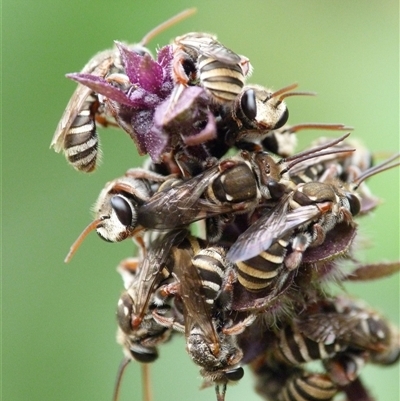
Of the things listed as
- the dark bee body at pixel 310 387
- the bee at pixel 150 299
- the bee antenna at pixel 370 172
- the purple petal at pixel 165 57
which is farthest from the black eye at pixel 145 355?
the purple petal at pixel 165 57

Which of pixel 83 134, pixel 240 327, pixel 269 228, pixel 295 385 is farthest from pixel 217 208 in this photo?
pixel 295 385

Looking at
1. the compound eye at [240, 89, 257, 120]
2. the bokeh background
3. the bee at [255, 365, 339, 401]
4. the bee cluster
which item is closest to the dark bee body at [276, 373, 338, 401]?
the bee at [255, 365, 339, 401]

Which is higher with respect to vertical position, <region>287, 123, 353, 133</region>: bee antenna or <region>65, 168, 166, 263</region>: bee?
<region>287, 123, 353, 133</region>: bee antenna

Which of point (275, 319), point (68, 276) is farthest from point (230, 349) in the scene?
point (68, 276)

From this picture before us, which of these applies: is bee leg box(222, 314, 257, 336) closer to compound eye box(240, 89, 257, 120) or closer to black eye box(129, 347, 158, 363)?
black eye box(129, 347, 158, 363)

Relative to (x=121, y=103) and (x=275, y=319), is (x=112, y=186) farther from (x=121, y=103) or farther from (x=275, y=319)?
(x=275, y=319)

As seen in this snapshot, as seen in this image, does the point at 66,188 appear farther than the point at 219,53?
Yes

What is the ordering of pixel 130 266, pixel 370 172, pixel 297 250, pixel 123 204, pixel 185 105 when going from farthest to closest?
pixel 130 266 < pixel 370 172 < pixel 123 204 < pixel 297 250 < pixel 185 105

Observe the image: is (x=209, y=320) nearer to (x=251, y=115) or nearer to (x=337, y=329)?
(x=337, y=329)
